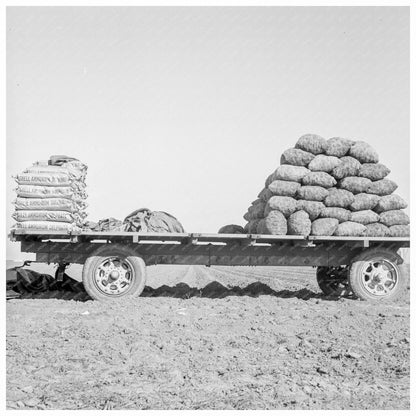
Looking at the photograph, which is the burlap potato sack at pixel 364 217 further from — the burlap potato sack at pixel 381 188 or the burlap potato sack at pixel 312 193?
the burlap potato sack at pixel 312 193

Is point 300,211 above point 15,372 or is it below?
above

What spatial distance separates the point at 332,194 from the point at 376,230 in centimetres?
93

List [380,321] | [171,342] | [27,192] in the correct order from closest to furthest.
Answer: [171,342], [380,321], [27,192]

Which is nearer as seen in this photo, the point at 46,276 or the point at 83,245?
the point at 83,245

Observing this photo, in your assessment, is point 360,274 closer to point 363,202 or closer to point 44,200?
point 363,202

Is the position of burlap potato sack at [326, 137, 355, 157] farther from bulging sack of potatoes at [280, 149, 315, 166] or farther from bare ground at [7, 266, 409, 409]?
bare ground at [7, 266, 409, 409]

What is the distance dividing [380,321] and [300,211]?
7.32ft

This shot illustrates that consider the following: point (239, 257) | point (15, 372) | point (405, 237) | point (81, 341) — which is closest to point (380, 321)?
point (405, 237)

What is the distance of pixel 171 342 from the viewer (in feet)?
19.3

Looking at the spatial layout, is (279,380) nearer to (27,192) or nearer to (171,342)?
(171,342)

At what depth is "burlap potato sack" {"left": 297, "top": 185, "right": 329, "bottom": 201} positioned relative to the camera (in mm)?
8477

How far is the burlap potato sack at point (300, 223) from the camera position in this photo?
27.1 ft

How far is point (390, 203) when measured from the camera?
8.55 metres

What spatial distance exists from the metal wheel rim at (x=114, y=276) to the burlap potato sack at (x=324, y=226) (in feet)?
9.92
